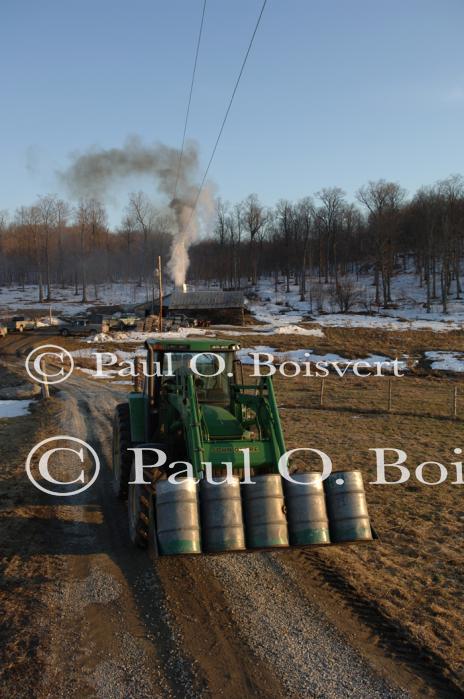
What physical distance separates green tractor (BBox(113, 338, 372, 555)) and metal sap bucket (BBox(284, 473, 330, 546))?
0.01m

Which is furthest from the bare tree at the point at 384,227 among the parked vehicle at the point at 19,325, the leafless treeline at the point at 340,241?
the parked vehicle at the point at 19,325

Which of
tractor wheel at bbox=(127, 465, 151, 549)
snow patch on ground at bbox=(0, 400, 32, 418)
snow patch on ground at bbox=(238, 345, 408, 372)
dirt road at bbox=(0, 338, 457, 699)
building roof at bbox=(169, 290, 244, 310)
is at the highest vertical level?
Answer: building roof at bbox=(169, 290, 244, 310)

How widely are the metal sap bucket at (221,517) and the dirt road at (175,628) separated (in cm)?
58

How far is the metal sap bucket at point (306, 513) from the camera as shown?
20.6 feet

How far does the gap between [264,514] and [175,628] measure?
1.47 metres

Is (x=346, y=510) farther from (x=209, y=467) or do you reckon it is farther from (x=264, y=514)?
(x=209, y=467)

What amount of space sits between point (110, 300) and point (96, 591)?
7645cm

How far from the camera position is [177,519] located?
5918 millimetres

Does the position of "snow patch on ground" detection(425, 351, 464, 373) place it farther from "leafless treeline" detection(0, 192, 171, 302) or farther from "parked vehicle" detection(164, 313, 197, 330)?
"leafless treeline" detection(0, 192, 171, 302)

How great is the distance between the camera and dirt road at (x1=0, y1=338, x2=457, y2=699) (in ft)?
15.1

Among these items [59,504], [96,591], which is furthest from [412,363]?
[96,591]

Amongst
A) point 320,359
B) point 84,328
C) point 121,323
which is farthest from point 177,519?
point 121,323

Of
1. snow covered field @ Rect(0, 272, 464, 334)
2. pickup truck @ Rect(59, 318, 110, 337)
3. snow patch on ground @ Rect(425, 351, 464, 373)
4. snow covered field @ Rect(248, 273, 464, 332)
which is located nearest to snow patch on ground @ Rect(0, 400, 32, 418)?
snow patch on ground @ Rect(425, 351, 464, 373)

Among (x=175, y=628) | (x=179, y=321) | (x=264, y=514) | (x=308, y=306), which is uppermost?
(x=308, y=306)
